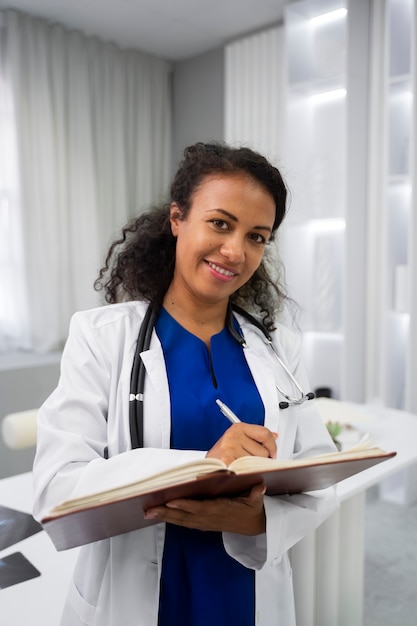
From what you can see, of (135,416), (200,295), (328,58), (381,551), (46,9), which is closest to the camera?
(135,416)

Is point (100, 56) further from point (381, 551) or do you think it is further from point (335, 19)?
point (381, 551)

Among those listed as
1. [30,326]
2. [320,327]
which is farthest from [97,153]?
[320,327]

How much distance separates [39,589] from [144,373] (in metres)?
0.52

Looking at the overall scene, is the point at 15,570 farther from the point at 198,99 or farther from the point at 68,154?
the point at 198,99

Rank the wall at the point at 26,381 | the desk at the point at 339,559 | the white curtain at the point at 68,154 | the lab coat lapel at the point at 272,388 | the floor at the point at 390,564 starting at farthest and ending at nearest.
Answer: the white curtain at the point at 68,154 < the wall at the point at 26,381 < the floor at the point at 390,564 < the desk at the point at 339,559 < the lab coat lapel at the point at 272,388

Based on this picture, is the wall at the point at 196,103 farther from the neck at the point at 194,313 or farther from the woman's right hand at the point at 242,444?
the woman's right hand at the point at 242,444

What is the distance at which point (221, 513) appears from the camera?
2.91 feet

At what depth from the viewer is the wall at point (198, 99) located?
14.5ft

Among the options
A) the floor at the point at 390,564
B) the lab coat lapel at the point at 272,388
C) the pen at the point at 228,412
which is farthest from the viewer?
the floor at the point at 390,564

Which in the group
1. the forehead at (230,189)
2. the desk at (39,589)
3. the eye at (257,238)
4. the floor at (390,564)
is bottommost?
the floor at (390,564)

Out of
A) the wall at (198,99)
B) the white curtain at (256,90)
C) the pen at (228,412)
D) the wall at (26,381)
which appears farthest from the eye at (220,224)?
the wall at (198,99)

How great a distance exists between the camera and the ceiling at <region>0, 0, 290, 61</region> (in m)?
3.63

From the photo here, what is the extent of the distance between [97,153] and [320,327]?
217cm

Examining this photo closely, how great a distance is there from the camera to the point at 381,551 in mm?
2678
